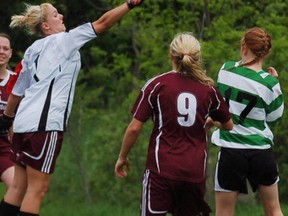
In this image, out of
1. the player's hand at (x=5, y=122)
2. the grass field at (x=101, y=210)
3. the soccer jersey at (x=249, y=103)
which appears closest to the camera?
the soccer jersey at (x=249, y=103)

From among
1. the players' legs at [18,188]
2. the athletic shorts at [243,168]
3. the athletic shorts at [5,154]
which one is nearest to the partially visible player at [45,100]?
the players' legs at [18,188]

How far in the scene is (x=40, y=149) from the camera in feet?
30.1

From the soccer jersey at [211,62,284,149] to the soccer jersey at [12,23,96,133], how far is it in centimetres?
119

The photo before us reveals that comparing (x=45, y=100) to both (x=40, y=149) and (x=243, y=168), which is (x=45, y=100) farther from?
(x=243, y=168)

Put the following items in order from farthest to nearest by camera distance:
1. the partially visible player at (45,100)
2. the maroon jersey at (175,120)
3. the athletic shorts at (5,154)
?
the athletic shorts at (5,154) → the partially visible player at (45,100) → the maroon jersey at (175,120)

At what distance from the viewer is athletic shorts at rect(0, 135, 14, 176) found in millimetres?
10961

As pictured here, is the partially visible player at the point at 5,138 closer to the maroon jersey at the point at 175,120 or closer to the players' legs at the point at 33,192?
the players' legs at the point at 33,192

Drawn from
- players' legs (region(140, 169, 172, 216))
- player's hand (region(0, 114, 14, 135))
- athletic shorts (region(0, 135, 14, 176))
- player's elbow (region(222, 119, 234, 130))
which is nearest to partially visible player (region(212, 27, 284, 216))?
player's elbow (region(222, 119, 234, 130))

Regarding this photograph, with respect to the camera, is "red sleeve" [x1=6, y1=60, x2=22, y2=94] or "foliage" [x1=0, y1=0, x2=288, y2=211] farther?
"foliage" [x1=0, y1=0, x2=288, y2=211]

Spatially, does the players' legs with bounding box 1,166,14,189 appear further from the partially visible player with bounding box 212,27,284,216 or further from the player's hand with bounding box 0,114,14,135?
the partially visible player with bounding box 212,27,284,216

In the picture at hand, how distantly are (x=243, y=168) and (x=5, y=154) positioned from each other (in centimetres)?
265

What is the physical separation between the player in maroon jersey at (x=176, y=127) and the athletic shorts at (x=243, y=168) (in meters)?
1.03

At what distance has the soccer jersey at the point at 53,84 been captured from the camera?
913cm

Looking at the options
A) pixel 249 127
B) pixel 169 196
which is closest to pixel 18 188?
pixel 169 196
